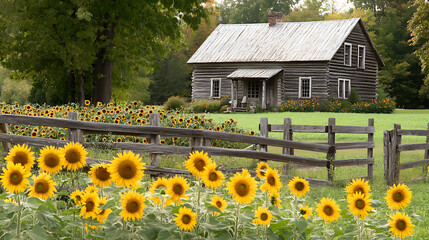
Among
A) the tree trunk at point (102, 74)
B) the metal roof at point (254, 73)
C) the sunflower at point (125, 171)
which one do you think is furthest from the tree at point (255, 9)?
the sunflower at point (125, 171)

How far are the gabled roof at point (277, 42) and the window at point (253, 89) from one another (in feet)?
6.43

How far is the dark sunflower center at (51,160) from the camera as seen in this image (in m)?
3.14

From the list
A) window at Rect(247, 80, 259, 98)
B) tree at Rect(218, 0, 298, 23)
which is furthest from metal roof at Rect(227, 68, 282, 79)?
tree at Rect(218, 0, 298, 23)

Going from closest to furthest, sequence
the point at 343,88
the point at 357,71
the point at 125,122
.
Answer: the point at 125,122 → the point at 343,88 → the point at 357,71

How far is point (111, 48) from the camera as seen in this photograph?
17.7m

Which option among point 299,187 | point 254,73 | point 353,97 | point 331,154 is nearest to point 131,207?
point 299,187

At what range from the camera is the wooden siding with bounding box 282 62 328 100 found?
34.3 meters

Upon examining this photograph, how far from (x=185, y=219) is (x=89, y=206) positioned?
1.90 feet

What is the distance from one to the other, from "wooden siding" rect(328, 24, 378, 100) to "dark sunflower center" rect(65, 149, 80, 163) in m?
32.5

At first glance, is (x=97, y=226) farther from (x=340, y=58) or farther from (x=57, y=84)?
(x=340, y=58)

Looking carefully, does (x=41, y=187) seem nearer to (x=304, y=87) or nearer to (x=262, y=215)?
(x=262, y=215)

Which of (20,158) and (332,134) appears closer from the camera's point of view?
(20,158)

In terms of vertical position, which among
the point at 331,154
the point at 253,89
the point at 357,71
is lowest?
the point at 331,154

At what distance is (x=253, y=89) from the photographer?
36.6 meters
